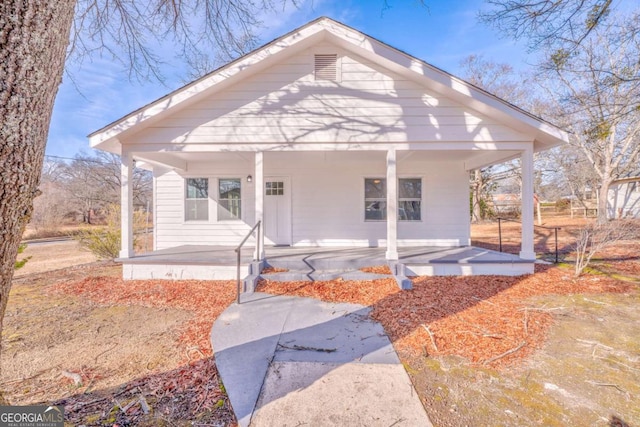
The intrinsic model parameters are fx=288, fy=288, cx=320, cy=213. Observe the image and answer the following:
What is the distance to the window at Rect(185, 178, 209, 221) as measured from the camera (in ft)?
29.7

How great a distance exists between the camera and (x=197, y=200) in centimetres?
906

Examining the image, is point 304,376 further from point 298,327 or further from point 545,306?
point 545,306

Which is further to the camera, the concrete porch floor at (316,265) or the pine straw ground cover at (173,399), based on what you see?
the concrete porch floor at (316,265)

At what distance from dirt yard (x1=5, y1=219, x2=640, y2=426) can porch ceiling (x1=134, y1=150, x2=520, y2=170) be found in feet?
10.2

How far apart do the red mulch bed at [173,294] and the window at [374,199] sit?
15.1 ft

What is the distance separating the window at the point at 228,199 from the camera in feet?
29.6

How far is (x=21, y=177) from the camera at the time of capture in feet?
4.39

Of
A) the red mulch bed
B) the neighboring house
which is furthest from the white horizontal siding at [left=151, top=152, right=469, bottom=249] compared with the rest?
the neighboring house

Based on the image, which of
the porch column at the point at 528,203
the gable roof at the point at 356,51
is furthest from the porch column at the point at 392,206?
the porch column at the point at 528,203

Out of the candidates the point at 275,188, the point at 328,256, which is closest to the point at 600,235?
the point at 328,256

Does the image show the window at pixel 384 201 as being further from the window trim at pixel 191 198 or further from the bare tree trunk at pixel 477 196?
the bare tree trunk at pixel 477 196

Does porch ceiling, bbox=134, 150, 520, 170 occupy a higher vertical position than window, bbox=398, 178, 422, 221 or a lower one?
higher

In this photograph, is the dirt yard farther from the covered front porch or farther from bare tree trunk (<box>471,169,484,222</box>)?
bare tree trunk (<box>471,169,484,222</box>)

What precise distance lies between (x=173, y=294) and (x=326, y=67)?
19.1 ft
